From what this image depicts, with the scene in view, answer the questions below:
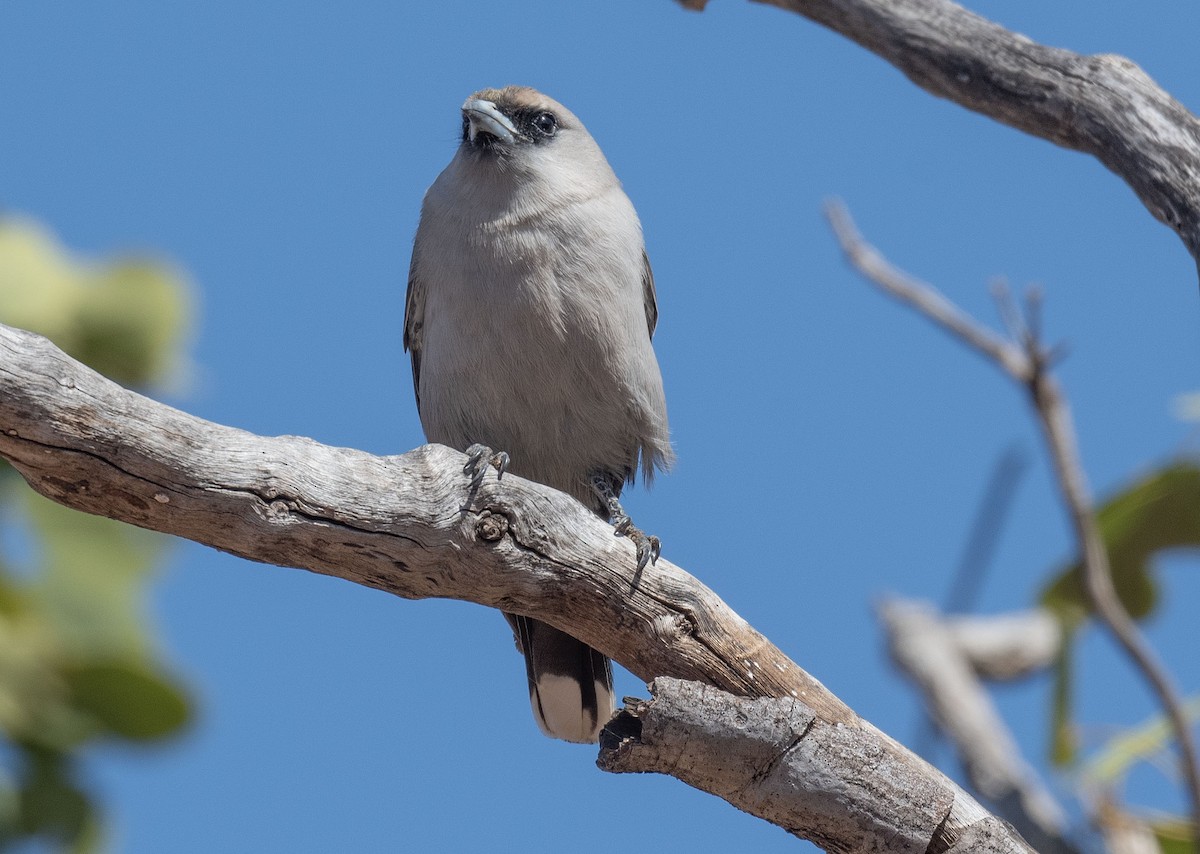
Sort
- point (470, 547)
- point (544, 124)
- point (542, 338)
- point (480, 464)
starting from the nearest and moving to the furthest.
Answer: point (470, 547) < point (480, 464) < point (542, 338) < point (544, 124)

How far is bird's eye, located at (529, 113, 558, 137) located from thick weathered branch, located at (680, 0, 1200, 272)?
4.68 feet

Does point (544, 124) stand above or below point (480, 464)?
→ above

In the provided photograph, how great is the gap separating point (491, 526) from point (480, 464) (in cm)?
28

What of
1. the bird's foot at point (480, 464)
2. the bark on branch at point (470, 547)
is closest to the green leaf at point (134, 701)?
the bark on branch at point (470, 547)

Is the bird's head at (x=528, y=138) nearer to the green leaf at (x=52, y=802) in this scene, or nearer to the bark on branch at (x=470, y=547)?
the bark on branch at (x=470, y=547)

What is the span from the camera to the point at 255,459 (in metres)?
4.18

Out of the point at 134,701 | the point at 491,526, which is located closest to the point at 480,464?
the point at 491,526

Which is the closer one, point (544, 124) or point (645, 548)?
point (645, 548)

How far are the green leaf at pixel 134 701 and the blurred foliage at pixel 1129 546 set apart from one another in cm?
378

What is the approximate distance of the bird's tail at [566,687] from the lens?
575cm

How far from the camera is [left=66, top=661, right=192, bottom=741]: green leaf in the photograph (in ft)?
17.0

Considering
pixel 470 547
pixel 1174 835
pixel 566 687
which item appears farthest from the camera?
pixel 566 687

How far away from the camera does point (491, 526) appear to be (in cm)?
443

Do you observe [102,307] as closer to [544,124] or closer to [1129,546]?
[544,124]
